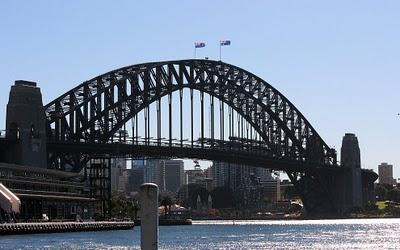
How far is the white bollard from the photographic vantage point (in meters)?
12.4

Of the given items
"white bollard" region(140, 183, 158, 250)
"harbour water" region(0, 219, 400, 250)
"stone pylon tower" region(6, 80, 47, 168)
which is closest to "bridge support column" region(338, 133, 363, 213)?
"harbour water" region(0, 219, 400, 250)

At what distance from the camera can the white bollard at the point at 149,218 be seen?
12.4m

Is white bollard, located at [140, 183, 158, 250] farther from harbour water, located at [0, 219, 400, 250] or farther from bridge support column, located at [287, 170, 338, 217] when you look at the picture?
bridge support column, located at [287, 170, 338, 217]

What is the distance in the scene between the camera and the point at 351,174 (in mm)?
179375

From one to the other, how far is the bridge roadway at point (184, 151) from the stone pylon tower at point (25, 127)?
651 centimetres

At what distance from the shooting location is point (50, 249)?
6153 centimetres

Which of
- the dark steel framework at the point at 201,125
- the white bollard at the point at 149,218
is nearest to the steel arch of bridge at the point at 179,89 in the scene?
the dark steel framework at the point at 201,125

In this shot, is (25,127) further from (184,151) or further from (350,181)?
(350,181)

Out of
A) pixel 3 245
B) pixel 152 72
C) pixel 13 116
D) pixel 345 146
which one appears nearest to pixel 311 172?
pixel 345 146

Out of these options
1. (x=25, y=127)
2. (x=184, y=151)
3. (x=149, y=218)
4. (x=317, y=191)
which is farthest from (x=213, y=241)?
(x=317, y=191)

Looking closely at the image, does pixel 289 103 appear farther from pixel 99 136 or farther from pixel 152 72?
pixel 99 136

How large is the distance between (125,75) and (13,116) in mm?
27895

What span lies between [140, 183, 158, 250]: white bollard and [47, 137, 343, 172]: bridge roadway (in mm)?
113172

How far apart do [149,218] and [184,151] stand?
125 meters
